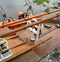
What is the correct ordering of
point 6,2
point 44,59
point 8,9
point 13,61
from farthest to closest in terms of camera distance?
point 6,2
point 8,9
point 13,61
point 44,59

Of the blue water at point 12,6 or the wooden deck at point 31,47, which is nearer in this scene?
the wooden deck at point 31,47

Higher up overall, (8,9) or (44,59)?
(44,59)

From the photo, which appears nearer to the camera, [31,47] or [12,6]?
[31,47]

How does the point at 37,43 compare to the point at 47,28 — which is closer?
the point at 37,43

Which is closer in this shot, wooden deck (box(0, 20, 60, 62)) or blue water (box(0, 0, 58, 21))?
wooden deck (box(0, 20, 60, 62))

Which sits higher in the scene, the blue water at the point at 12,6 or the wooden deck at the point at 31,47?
the wooden deck at the point at 31,47

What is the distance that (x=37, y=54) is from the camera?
236 centimetres

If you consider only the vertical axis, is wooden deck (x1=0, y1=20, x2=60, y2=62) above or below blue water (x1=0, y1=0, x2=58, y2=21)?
above

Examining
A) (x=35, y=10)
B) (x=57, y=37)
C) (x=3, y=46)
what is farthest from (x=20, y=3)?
(x=3, y=46)

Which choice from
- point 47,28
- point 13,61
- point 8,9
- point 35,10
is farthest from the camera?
point 8,9

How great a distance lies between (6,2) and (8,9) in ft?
2.65

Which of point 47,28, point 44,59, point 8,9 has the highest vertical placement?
point 44,59

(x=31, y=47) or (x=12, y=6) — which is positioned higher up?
(x=31, y=47)

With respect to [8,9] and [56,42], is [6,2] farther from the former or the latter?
[56,42]
